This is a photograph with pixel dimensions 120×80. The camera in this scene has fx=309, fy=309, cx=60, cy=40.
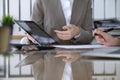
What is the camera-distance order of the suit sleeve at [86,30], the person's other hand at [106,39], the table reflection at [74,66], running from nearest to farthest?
the table reflection at [74,66] → the person's other hand at [106,39] → the suit sleeve at [86,30]

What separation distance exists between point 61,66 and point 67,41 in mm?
759

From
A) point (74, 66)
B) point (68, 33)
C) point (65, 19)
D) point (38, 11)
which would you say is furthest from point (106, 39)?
point (74, 66)

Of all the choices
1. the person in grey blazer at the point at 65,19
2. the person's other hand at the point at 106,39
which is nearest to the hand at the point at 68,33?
the person in grey blazer at the point at 65,19

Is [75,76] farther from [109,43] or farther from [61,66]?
[109,43]

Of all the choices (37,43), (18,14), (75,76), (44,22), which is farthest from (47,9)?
(18,14)

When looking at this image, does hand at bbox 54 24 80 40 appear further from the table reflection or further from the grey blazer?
the table reflection

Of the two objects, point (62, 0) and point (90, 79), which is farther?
point (62, 0)

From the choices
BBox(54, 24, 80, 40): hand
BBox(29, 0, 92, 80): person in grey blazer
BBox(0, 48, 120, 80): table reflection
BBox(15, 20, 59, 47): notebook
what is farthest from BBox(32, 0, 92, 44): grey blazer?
BBox(0, 48, 120, 80): table reflection

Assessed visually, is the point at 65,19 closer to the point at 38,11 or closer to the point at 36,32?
the point at 38,11

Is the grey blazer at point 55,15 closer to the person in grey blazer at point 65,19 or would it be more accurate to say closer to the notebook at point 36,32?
the person in grey blazer at point 65,19

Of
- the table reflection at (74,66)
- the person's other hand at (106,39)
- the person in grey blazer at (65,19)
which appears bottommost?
the table reflection at (74,66)

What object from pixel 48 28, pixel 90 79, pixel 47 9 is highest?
pixel 47 9

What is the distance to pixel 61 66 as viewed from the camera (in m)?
0.83

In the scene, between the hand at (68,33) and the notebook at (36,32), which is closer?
the notebook at (36,32)
